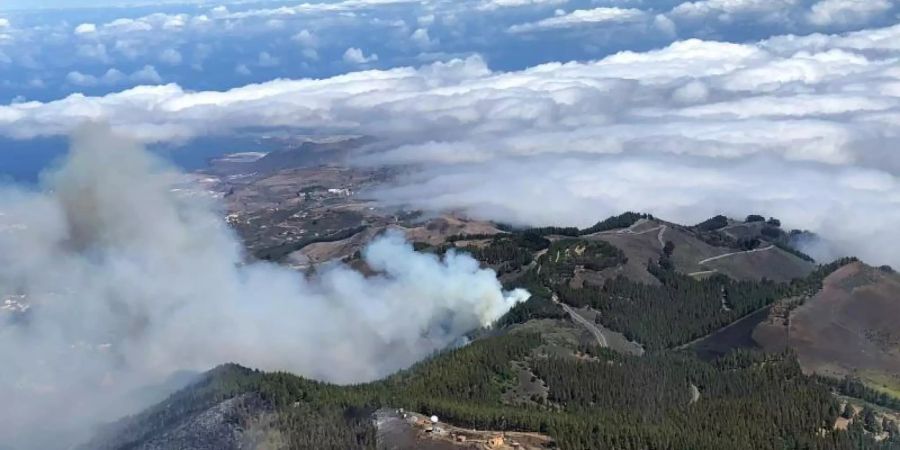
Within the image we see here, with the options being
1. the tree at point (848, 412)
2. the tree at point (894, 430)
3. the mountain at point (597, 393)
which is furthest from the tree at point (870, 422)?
the tree at point (848, 412)

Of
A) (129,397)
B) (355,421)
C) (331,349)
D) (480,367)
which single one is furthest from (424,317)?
(355,421)

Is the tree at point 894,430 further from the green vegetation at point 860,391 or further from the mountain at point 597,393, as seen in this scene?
the green vegetation at point 860,391

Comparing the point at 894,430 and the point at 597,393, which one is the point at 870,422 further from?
the point at 597,393

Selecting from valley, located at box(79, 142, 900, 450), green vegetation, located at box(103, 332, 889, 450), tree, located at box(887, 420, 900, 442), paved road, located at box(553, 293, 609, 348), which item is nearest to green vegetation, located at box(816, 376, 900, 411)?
valley, located at box(79, 142, 900, 450)

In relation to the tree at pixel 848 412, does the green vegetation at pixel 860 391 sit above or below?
below

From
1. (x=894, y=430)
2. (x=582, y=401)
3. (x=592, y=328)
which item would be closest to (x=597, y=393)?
(x=582, y=401)

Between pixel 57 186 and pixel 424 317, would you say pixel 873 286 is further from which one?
pixel 57 186

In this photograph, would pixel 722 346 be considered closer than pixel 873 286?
Yes

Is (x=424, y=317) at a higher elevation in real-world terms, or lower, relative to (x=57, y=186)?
lower
